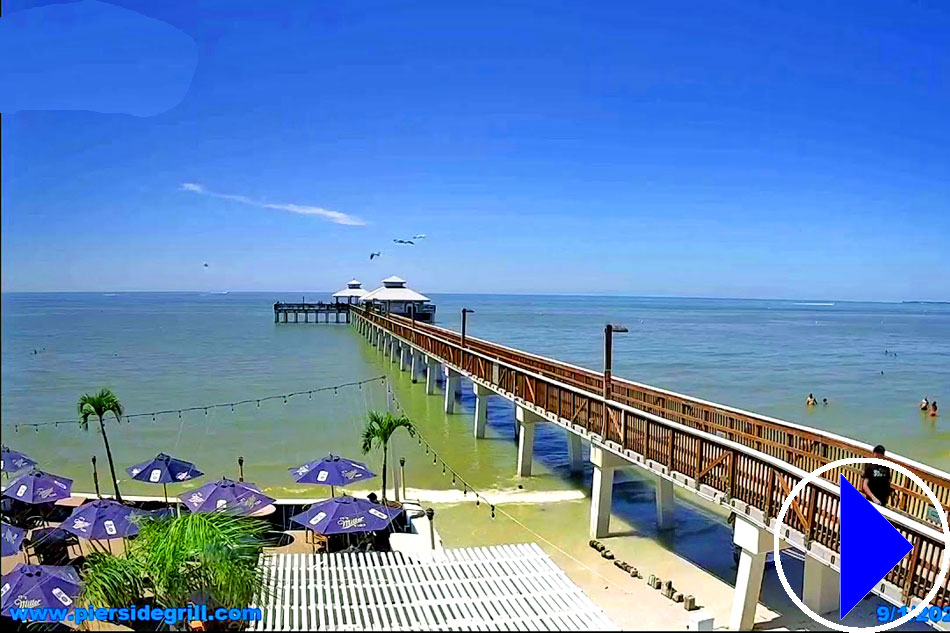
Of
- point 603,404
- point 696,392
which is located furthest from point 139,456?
point 696,392

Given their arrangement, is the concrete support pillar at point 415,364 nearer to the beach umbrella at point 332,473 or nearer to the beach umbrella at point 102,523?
the beach umbrella at point 332,473

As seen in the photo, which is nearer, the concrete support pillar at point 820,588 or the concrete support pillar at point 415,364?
the concrete support pillar at point 820,588

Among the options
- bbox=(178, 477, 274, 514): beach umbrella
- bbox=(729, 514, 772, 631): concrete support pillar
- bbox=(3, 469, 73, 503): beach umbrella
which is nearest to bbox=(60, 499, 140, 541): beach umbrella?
bbox=(178, 477, 274, 514): beach umbrella

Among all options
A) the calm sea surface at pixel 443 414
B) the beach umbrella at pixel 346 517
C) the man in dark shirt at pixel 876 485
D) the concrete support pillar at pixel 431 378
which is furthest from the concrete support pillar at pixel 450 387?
the man in dark shirt at pixel 876 485

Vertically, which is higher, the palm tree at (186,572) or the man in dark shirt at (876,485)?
the man in dark shirt at (876,485)

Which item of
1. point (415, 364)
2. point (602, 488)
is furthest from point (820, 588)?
point (415, 364)

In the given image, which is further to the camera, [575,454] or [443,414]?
[443,414]

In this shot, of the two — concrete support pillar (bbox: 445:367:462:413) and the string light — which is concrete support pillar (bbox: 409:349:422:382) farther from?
concrete support pillar (bbox: 445:367:462:413)

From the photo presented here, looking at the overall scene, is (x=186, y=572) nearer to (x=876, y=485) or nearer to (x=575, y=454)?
(x=876, y=485)
